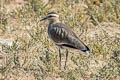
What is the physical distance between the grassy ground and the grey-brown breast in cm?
22

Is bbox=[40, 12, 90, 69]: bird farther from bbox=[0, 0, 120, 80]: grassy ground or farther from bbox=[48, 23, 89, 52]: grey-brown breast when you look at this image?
bbox=[0, 0, 120, 80]: grassy ground

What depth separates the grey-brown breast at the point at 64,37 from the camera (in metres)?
8.24

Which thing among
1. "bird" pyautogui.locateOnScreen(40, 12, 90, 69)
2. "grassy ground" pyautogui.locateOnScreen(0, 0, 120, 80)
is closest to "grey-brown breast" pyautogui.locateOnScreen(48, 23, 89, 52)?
"bird" pyautogui.locateOnScreen(40, 12, 90, 69)

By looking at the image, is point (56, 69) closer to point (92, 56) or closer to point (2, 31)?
point (92, 56)

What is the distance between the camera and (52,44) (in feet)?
32.0

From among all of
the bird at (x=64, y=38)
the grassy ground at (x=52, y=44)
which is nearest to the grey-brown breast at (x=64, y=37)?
the bird at (x=64, y=38)

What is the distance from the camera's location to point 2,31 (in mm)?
10602

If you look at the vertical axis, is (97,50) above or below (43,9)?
below

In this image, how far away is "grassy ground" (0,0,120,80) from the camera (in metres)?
8.15

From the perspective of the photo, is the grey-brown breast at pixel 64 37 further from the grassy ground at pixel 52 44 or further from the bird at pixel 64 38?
the grassy ground at pixel 52 44

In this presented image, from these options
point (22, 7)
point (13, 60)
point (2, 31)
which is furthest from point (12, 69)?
point (22, 7)

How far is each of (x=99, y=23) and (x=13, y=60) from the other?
339 cm

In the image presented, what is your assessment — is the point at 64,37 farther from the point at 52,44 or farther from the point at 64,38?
the point at 52,44

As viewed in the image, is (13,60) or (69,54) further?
(69,54)
